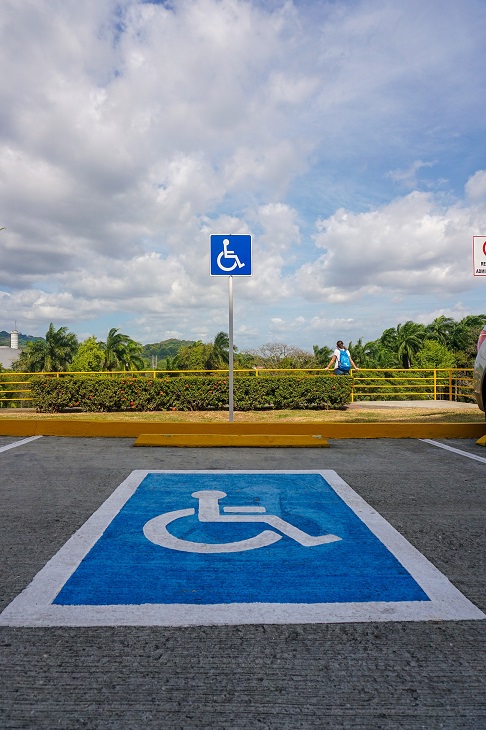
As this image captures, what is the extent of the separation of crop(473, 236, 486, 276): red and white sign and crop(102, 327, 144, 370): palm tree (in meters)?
44.2

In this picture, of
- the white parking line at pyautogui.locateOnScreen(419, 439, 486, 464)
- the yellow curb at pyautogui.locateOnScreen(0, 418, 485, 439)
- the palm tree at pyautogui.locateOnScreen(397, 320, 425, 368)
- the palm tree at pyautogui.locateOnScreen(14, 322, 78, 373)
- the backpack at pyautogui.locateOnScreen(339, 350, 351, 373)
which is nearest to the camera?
the white parking line at pyautogui.locateOnScreen(419, 439, 486, 464)

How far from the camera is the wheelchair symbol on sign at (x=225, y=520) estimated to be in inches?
115

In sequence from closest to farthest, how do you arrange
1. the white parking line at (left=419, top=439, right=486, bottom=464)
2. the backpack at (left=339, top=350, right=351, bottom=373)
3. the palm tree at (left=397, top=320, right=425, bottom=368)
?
the white parking line at (left=419, top=439, right=486, bottom=464) < the backpack at (left=339, top=350, right=351, bottom=373) < the palm tree at (left=397, top=320, right=425, bottom=368)

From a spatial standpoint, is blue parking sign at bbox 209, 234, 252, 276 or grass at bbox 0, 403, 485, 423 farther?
grass at bbox 0, 403, 485, 423

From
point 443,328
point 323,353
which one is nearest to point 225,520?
point 323,353

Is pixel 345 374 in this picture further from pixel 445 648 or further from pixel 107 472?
pixel 445 648

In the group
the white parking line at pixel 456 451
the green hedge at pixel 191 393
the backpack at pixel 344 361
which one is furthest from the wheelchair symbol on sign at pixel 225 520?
the backpack at pixel 344 361

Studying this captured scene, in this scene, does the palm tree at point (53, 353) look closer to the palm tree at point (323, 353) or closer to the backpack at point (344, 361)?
the palm tree at point (323, 353)

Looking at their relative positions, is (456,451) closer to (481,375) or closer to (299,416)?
(481,375)

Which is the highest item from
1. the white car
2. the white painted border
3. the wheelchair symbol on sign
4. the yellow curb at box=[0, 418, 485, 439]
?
the white car

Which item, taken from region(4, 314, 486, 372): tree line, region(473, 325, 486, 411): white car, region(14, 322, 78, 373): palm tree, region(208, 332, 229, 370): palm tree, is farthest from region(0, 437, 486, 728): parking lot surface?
region(14, 322, 78, 373): palm tree

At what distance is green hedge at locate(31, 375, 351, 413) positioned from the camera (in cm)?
1500

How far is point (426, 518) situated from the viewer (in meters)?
3.47

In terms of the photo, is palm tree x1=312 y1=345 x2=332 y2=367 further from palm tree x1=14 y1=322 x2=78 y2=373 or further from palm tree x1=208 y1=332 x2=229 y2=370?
palm tree x1=14 y1=322 x2=78 y2=373
